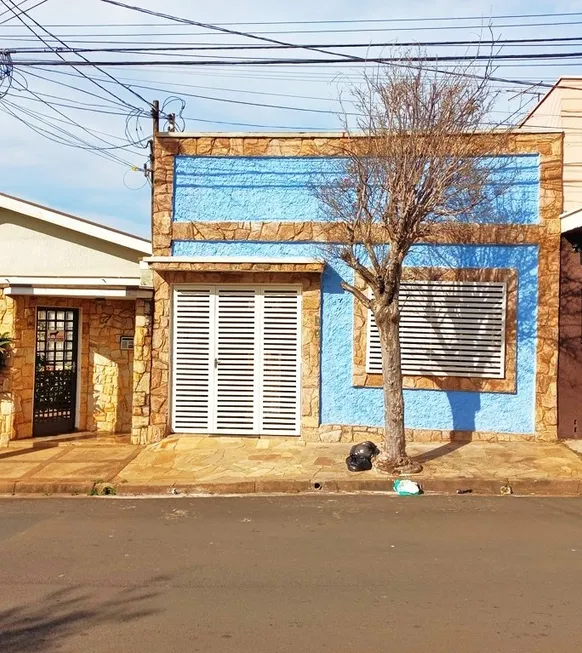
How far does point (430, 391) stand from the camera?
10.3 metres

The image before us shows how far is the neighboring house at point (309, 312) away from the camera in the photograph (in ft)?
33.2

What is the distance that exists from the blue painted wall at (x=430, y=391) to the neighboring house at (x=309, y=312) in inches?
0.7

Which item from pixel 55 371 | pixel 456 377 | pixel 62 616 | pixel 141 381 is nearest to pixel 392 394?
pixel 456 377

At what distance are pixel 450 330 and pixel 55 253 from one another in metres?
6.68

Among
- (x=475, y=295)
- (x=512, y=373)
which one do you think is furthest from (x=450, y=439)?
(x=475, y=295)

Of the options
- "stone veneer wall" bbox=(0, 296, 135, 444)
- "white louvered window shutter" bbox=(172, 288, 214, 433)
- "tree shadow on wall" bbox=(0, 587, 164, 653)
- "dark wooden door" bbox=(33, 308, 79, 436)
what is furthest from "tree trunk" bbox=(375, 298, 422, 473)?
"dark wooden door" bbox=(33, 308, 79, 436)

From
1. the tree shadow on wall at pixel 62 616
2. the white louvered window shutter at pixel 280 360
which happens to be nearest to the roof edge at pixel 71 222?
the white louvered window shutter at pixel 280 360

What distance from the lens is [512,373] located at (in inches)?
398

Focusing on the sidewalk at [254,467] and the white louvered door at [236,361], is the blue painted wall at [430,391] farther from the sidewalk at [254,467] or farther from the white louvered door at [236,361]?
the white louvered door at [236,361]

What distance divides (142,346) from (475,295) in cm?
543

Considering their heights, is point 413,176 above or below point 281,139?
below

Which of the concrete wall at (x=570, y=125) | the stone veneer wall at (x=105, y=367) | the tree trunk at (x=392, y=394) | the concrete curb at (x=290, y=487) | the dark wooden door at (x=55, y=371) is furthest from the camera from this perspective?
the concrete wall at (x=570, y=125)

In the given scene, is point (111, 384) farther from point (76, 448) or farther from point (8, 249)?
point (8, 249)

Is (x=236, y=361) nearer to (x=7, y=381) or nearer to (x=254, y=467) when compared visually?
(x=254, y=467)
